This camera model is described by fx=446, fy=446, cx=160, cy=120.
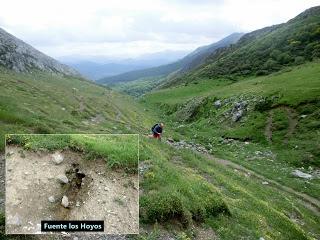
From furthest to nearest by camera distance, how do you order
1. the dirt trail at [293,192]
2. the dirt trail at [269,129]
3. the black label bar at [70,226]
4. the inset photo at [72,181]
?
the dirt trail at [269,129] < the dirt trail at [293,192] < the inset photo at [72,181] < the black label bar at [70,226]

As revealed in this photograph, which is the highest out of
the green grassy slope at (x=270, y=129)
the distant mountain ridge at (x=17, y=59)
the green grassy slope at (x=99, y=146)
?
the distant mountain ridge at (x=17, y=59)

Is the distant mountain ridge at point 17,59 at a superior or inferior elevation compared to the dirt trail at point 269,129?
superior

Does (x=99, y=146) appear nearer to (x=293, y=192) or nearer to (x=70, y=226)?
(x=70, y=226)

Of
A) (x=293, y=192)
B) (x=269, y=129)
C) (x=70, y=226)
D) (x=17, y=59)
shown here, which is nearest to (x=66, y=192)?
(x=70, y=226)

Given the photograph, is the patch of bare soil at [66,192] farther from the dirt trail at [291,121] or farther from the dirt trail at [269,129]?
the dirt trail at [269,129]

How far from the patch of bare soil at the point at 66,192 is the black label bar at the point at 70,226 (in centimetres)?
34

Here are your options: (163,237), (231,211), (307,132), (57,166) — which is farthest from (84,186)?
(307,132)

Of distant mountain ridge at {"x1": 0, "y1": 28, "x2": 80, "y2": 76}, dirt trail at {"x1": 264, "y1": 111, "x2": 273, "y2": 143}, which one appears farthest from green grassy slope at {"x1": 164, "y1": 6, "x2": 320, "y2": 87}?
dirt trail at {"x1": 264, "y1": 111, "x2": 273, "y2": 143}

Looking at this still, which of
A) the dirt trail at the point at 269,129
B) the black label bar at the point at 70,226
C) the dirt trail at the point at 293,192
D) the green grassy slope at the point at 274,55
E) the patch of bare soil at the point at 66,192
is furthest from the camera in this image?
the green grassy slope at the point at 274,55

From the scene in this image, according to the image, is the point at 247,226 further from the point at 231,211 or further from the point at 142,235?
the point at 142,235

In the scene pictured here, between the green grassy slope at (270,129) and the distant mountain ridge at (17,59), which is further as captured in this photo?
the distant mountain ridge at (17,59)

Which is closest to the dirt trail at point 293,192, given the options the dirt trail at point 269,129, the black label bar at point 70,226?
the dirt trail at point 269,129

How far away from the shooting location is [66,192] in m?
14.7

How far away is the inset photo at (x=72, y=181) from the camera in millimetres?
13719
